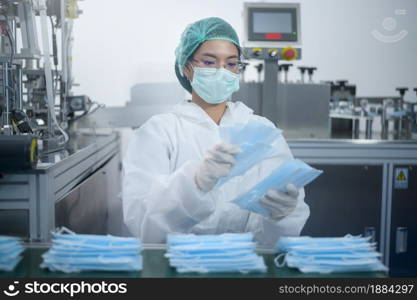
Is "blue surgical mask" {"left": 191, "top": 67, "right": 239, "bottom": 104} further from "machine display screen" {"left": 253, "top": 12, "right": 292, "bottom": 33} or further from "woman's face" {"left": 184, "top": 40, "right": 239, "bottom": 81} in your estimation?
"machine display screen" {"left": 253, "top": 12, "right": 292, "bottom": 33}

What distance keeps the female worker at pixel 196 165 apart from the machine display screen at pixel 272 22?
74cm

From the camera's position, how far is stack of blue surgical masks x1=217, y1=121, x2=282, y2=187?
2.69ft

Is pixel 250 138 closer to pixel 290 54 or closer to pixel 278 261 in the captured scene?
pixel 278 261

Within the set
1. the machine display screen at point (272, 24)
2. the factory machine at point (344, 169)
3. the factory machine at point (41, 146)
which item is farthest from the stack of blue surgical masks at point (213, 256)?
the machine display screen at point (272, 24)

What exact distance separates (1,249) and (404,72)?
2812 millimetres

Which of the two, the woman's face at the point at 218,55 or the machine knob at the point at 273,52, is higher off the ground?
the machine knob at the point at 273,52

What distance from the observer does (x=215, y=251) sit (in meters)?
0.76

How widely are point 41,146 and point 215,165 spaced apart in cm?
91

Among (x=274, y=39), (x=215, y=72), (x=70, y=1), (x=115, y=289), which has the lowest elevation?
(x=115, y=289)

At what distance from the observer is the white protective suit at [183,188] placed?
112cm

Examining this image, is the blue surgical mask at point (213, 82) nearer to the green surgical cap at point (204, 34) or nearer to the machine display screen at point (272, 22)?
the green surgical cap at point (204, 34)

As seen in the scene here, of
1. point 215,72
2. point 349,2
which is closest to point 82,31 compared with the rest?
point 215,72

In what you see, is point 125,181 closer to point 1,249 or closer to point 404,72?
point 1,249

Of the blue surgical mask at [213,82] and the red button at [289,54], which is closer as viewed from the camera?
the blue surgical mask at [213,82]
